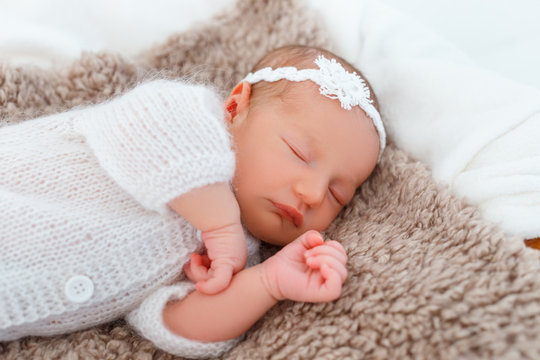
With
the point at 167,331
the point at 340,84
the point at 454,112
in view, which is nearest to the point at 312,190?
the point at 340,84

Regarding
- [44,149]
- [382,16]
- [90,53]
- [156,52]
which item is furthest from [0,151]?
[382,16]

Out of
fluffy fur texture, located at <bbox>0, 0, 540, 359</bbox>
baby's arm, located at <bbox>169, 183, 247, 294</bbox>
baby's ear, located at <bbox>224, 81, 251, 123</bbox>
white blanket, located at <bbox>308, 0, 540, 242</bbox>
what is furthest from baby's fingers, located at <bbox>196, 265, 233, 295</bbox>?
white blanket, located at <bbox>308, 0, 540, 242</bbox>

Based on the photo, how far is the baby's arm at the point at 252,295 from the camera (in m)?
1.12

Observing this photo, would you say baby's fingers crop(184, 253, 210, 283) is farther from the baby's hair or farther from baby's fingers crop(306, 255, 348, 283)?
the baby's hair

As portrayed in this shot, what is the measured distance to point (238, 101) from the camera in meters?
1.46

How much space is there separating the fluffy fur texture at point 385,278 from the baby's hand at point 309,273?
0.04m

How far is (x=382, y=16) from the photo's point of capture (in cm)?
183

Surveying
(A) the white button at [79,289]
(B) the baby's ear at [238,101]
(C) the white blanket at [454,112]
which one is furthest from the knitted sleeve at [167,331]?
(C) the white blanket at [454,112]

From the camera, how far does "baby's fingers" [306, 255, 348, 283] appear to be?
3.66 feet

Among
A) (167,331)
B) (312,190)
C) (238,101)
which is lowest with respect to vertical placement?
(167,331)

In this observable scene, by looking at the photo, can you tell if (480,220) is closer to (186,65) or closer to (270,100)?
(270,100)

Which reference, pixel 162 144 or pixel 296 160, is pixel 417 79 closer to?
pixel 296 160

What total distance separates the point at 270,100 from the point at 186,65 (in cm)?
48

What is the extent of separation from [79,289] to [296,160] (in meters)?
0.60
